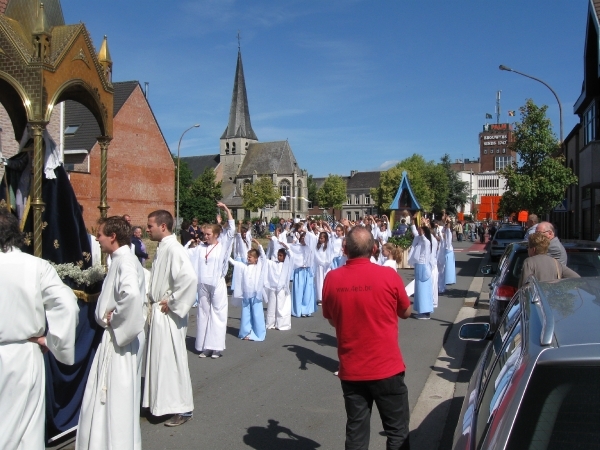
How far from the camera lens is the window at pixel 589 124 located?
23562mm

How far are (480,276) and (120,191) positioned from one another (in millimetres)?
31689

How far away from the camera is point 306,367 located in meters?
7.95

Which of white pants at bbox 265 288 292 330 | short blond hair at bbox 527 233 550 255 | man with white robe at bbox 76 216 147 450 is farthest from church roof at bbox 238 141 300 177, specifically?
man with white robe at bbox 76 216 147 450

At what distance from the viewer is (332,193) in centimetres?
10381

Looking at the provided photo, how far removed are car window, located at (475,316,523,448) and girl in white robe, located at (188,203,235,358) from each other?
576 cm

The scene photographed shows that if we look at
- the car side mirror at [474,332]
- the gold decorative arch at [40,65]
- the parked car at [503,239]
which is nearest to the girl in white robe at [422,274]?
the gold decorative arch at [40,65]

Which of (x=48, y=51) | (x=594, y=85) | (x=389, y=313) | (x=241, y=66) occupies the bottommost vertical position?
(x=389, y=313)

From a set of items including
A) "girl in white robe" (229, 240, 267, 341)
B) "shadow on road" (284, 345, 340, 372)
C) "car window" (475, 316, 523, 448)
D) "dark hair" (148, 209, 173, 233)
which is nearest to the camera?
"car window" (475, 316, 523, 448)

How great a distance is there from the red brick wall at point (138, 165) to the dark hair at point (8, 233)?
132 ft

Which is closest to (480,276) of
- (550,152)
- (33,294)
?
(550,152)

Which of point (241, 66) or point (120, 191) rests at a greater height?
point (241, 66)

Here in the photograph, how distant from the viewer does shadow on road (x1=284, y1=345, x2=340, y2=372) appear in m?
7.95

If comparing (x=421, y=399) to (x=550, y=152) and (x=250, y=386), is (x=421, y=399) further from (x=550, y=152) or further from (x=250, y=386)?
(x=550, y=152)

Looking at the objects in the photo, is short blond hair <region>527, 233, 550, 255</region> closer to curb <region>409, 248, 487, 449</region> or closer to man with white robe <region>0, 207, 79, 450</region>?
curb <region>409, 248, 487, 449</region>
